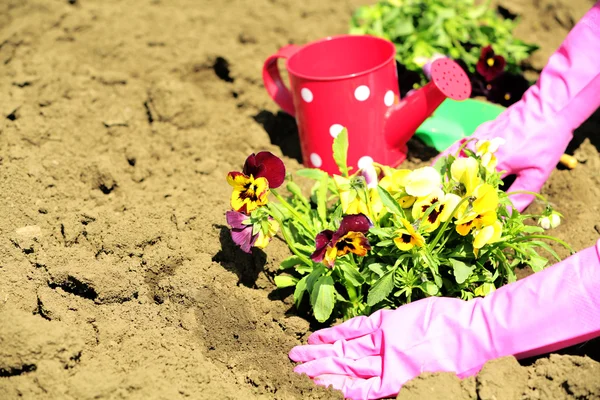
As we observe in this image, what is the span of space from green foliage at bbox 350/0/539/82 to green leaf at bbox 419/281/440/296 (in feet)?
3.77

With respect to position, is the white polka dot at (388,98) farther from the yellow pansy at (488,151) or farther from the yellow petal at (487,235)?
the yellow petal at (487,235)

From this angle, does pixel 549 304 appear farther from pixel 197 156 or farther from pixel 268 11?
pixel 268 11

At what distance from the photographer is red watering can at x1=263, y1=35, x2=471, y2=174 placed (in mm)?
1918

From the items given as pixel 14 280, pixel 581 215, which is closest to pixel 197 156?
pixel 14 280

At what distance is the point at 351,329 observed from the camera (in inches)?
59.2

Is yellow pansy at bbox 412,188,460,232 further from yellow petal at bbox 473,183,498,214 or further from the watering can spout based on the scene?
the watering can spout

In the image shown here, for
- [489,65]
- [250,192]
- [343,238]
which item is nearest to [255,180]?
[250,192]

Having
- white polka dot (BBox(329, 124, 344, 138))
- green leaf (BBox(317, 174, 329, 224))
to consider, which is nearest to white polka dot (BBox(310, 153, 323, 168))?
white polka dot (BBox(329, 124, 344, 138))

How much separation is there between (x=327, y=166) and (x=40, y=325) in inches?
40.7

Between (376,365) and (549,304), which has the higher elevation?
(549,304)

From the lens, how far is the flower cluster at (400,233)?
4.58ft

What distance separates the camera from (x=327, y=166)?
2084 millimetres

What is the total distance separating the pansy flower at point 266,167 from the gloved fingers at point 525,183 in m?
0.75

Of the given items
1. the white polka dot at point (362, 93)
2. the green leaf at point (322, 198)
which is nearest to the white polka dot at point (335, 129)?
the white polka dot at point (362, 93)
